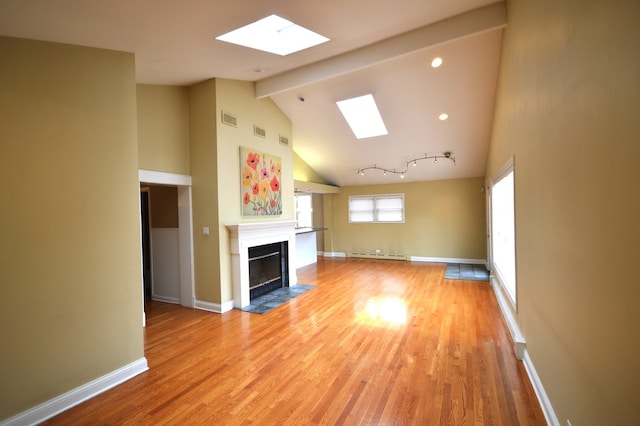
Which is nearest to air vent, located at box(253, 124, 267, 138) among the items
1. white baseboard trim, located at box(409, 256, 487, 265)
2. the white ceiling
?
the white ceiling

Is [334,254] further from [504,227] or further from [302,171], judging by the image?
[504,227]

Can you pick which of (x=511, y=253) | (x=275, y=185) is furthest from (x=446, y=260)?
(x=275, y=185)

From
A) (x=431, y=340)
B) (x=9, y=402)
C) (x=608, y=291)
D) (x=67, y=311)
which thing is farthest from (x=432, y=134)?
(x=9, y=402)

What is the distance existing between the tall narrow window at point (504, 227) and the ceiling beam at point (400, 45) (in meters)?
1.65

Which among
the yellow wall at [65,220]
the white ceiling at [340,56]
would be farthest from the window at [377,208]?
the yellow wall at [65,220]

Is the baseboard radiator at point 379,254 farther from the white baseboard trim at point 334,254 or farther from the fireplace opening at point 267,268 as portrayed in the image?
the fireplace opening at point 267,268

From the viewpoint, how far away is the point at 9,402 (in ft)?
6.62

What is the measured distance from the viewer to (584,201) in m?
1.44

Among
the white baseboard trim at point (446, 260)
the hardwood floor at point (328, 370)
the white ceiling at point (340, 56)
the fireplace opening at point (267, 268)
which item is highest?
the white ceiling at point (340, 56)

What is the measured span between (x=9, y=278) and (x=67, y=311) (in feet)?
1.51

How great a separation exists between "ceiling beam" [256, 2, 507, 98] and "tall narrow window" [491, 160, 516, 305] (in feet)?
5.41

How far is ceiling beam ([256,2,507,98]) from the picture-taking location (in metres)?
3.34

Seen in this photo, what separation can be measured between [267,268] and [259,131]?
2472 mm

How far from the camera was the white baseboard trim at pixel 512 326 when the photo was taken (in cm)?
282
